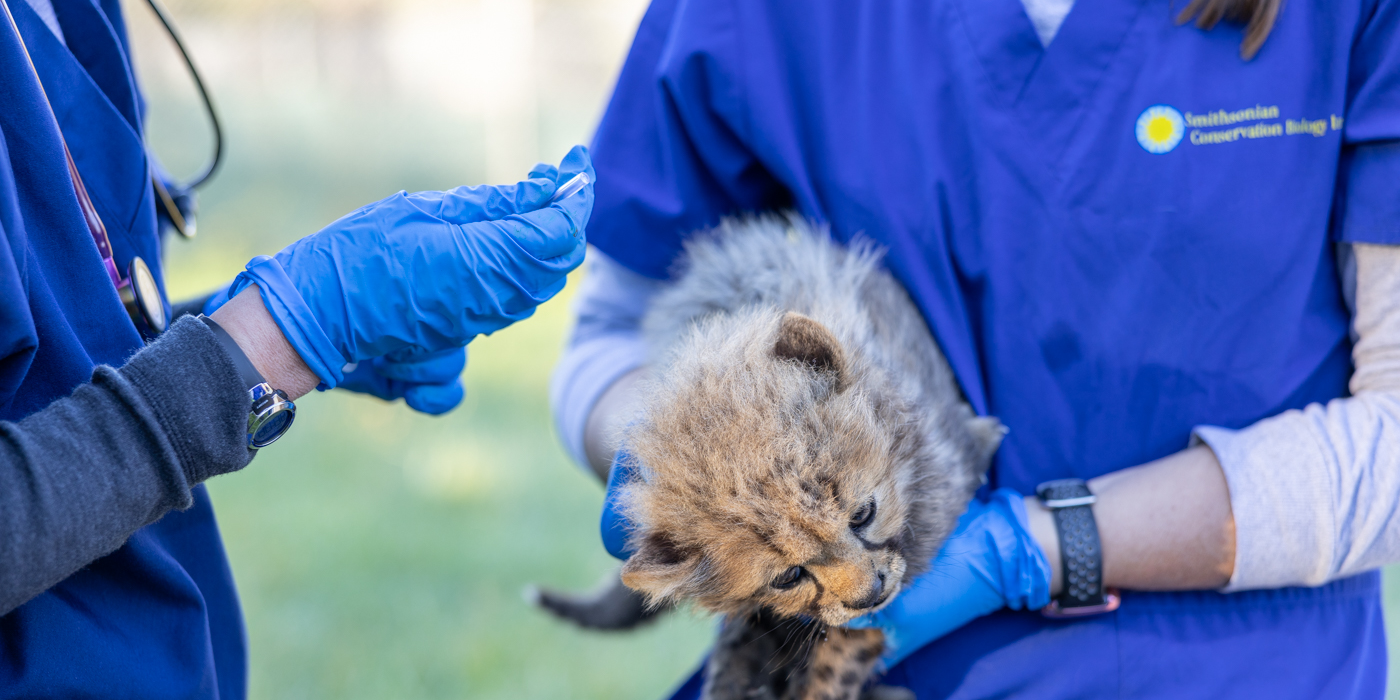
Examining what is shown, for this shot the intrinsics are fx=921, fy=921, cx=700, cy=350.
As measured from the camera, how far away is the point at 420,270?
4.84 feet

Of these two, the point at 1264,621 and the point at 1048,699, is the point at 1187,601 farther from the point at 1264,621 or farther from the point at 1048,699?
the point at 1048,699

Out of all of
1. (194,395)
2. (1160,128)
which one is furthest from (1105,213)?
(194,395)

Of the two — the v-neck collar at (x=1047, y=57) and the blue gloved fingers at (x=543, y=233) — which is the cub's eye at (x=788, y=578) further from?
the v-neck collar at (x=1047, y=57)

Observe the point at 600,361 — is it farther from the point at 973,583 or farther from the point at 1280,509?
the point at 1280,509

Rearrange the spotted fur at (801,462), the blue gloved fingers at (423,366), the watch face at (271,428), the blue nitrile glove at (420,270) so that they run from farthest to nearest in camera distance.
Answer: the blue gloved fingers at (423,366) < the spotted fur at (801,462) < the blue nitrile glove at (420,270) < the watch face at (271,428)

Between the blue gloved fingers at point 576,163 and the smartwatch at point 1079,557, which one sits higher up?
the blue gloved fingers at point 576,163

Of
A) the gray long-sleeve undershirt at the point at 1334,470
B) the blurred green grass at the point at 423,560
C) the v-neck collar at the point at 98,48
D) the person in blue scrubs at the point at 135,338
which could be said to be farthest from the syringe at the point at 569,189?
the blurred green grass at the point at 423,560

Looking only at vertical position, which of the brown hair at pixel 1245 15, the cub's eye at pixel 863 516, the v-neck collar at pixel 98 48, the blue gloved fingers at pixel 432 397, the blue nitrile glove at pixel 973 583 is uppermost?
the brown hair at pixel 1245 15

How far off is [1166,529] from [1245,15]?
0.90 meters

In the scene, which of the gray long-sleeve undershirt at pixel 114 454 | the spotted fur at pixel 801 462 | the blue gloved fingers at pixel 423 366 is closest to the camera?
the gray long-sleeve undershirt at pixel 114 454

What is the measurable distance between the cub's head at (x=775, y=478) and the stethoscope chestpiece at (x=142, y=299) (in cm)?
81

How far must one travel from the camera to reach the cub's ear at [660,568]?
5.17 ft

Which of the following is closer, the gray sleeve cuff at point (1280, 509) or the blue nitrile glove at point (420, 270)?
the blue nitrile glove at point (420, 270)

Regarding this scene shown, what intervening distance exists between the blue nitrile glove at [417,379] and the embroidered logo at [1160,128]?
138 cm
